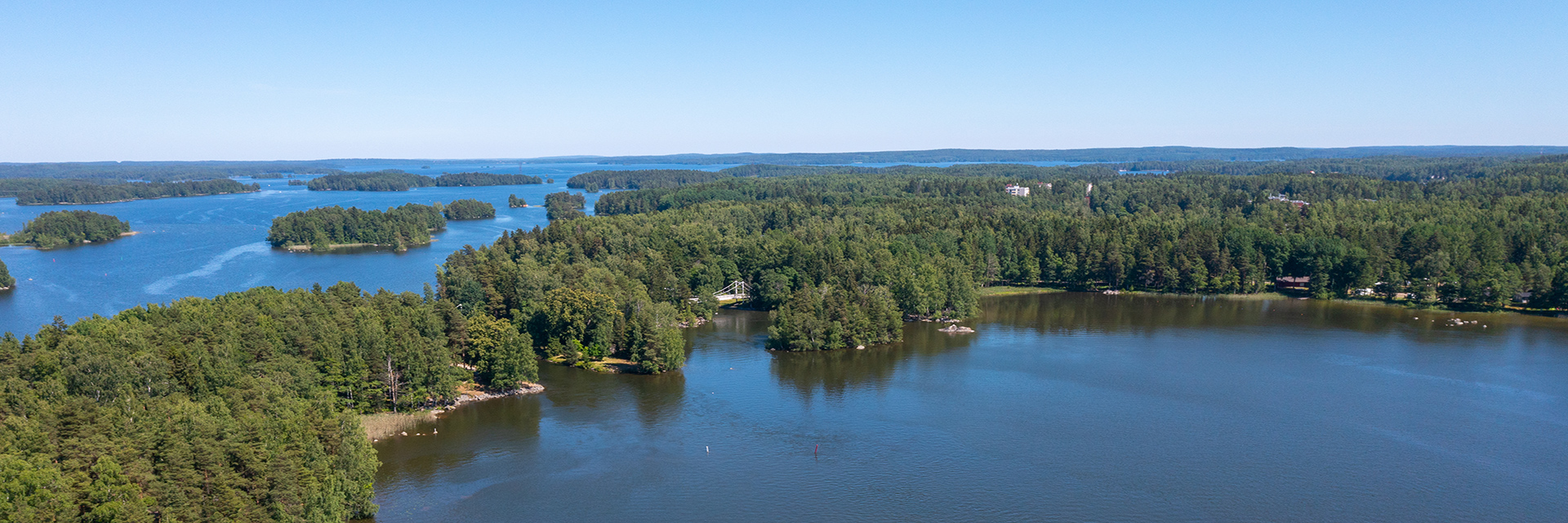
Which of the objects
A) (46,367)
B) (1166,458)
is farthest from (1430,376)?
(46,367)

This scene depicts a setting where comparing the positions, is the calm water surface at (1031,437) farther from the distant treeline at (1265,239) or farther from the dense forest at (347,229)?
the dense forest at (347,229)

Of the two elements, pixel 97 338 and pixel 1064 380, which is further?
pixel 1064 380

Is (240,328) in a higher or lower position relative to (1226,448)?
higher

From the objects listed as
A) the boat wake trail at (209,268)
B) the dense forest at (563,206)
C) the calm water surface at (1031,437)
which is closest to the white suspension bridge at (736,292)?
the calm water surface at (1031,437)

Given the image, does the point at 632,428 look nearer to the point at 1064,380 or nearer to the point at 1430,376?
the point at 1064,380

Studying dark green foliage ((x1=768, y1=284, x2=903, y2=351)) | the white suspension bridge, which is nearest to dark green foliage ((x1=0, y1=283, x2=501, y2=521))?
dark green foliage ((x1=768, y1=284, x2=903, y2=351))

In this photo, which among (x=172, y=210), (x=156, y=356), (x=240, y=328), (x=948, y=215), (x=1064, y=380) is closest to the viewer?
(x=156, y=356)
